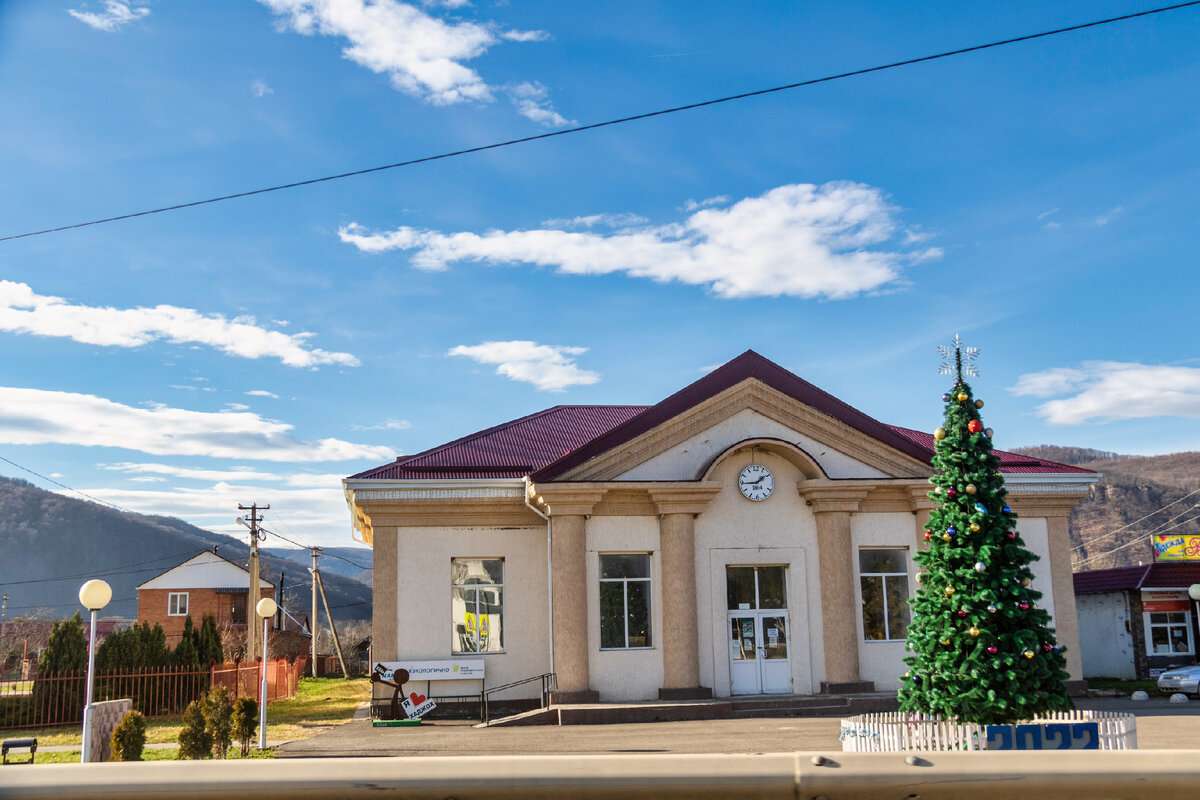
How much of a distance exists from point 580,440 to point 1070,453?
10184cm

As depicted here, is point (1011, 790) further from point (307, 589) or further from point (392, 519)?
point (307, 589)

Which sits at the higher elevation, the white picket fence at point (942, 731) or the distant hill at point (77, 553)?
the distant hill at point (77, 553)

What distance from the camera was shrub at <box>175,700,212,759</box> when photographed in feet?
43.2

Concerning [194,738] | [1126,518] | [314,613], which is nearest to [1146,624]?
[194,738]

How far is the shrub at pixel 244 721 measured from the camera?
14.8 metres

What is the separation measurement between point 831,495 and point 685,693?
17.1 ft

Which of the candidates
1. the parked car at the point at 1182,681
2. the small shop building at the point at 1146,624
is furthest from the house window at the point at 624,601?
the small shop building at the point at 1146,624

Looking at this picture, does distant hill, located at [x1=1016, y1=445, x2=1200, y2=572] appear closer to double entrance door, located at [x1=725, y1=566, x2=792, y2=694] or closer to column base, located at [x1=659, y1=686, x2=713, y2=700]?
double entrance door, located at [x1=725, y1=566, x2=792, y2=694]

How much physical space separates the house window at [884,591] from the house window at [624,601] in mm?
4772

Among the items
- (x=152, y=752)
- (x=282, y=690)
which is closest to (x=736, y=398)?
(x=152, y=752)

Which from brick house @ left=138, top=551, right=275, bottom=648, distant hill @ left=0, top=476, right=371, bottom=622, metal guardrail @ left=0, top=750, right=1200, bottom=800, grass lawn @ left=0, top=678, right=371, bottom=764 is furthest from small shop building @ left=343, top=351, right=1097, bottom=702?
distant hill @ left=0, top=476, right=371, bottom=622

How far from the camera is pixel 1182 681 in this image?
22.0 meters

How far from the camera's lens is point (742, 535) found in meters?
20.3

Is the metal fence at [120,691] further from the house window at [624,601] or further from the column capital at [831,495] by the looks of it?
the column capital at [831,495]
